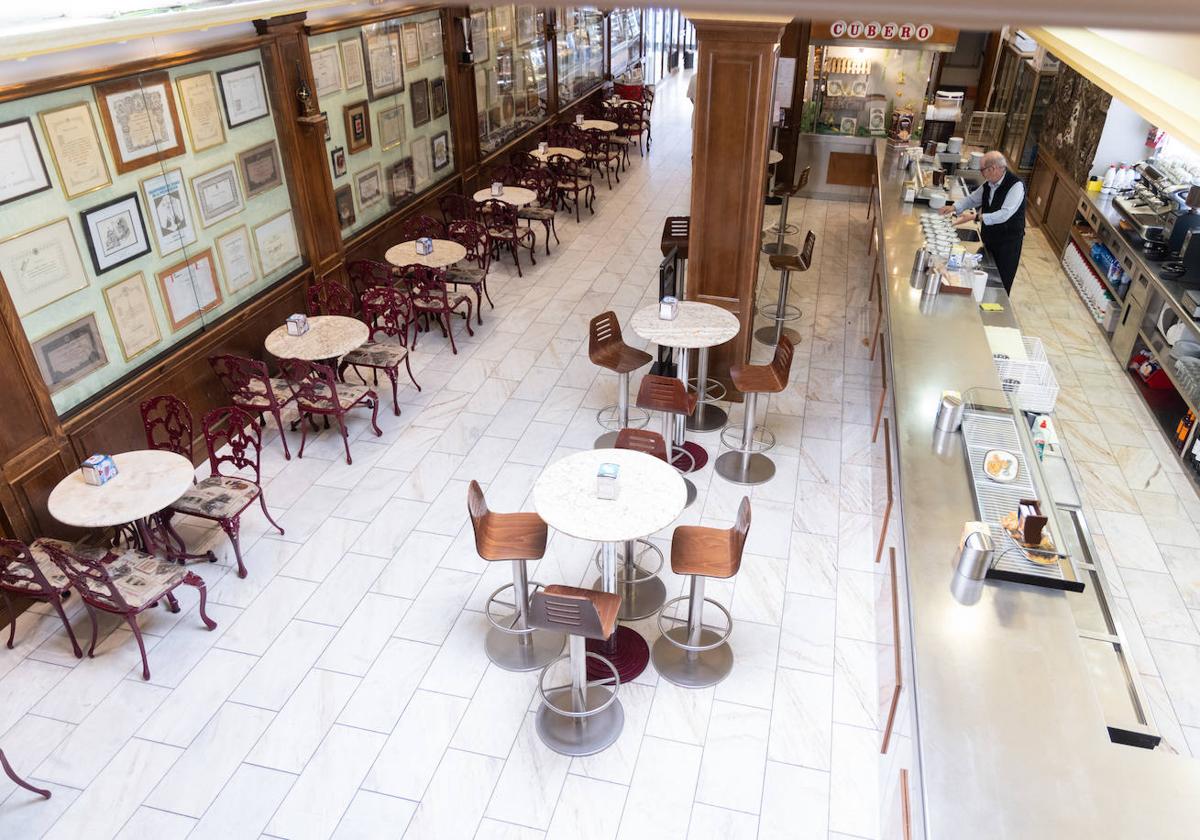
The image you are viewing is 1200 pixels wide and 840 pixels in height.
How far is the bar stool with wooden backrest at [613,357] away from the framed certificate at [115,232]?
128 inches

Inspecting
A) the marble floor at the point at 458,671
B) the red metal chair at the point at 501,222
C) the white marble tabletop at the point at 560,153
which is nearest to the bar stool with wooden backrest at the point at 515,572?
the marble floor at the point at 458,671

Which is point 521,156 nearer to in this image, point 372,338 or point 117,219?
point 372,338

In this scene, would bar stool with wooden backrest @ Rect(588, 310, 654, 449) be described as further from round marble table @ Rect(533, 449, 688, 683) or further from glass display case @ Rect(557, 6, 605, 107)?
glass display case @ Rect(557, 6, 605, 107)

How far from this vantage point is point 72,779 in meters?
4.29

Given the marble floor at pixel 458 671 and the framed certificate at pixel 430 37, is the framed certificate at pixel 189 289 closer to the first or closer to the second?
the marble floor at pixel 458 671

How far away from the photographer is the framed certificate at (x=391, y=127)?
28.6 feet

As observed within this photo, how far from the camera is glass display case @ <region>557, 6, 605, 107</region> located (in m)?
13.6

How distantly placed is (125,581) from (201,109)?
11.5 feet

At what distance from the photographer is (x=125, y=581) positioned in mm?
4891

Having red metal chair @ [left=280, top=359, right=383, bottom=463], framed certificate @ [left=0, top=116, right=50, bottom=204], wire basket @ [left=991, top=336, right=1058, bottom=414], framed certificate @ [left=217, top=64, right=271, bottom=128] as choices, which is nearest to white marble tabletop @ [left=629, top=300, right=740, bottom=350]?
wire basket @ [left=991, top=336, right=1058, bottom=414]

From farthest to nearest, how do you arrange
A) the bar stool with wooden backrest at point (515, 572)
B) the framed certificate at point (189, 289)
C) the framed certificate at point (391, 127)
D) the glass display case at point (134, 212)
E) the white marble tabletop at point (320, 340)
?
the framed certificate at point (391, 127)
the white marble tabletop at point (320, 340)
the framed certificate at point (189, 289)
the glass display case at point (134, 212)
the bar stool with wooden backrest at point (515, 572)

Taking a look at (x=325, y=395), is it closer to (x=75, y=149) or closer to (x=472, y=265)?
(x=75, y=149)

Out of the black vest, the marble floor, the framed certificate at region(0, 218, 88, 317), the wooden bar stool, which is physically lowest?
the marble floor

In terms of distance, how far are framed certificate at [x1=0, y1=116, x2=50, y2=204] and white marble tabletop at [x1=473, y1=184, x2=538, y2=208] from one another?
5369 mm
